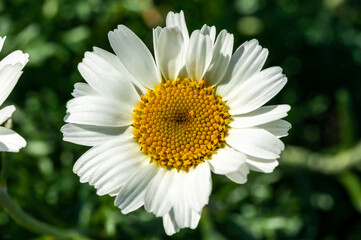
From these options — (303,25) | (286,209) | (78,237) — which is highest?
(303,25)

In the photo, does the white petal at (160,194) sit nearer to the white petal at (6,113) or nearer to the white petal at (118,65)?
the white petal at (118,65)

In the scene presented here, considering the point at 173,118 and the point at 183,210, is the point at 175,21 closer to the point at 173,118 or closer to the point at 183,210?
Answer: the point at 173,118

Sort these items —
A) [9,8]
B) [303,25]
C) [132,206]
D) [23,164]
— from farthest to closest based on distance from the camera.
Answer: [303,25], [9,8], [23,164], [132,206]

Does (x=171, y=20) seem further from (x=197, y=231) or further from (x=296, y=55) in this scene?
Result: (x=296, y=55)

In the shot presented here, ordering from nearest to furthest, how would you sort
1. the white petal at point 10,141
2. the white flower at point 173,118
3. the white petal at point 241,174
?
the white petal at point 10,141, the white petal at point 241,174, the white flower at point 173,118

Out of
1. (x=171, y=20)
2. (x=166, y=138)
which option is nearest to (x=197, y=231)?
(x=166, y=138)

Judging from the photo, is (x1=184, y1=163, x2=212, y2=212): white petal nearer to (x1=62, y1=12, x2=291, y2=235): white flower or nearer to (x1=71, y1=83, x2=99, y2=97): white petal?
(x1=62, y1=12, x2=291, y2=235): white flower

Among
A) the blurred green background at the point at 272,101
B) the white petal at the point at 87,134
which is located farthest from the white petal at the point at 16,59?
the blurred green background at the point at 272,101
